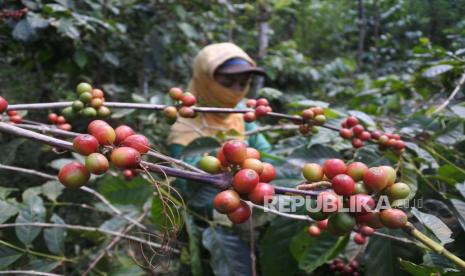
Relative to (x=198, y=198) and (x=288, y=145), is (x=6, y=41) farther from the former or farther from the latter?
(x=288, y=145)

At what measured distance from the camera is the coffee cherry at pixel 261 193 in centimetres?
46

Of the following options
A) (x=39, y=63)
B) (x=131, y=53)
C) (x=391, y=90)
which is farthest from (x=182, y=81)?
(x=391, y=90)

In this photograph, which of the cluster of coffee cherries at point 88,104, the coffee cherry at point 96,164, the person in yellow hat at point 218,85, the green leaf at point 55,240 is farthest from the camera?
the person in yellow hat at point 218,85

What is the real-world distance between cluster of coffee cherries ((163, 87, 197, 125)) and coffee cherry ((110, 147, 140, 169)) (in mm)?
412

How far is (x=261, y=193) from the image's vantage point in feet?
1.53

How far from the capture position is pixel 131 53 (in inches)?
110

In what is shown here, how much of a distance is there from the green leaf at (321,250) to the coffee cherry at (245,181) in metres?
0.53

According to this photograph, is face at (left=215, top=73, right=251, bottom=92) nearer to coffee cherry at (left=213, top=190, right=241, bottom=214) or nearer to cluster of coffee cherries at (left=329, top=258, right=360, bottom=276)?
cluster of coffee cherries at (left=329, top=258, right=360, bottom=276)

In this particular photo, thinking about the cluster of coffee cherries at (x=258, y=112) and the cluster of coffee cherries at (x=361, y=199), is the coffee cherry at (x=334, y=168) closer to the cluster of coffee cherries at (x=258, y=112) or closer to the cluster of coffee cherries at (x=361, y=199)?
the cluster of coffee cherries at (x=361, y=199)

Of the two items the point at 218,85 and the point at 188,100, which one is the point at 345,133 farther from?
the point at 218,85

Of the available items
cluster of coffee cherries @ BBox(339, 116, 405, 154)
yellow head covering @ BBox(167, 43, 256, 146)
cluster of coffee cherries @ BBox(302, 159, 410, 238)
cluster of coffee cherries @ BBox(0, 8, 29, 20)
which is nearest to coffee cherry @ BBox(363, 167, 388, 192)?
cluster of coffee cherries @ BBox(302, 159, 410, 238)

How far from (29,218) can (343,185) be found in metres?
1.02

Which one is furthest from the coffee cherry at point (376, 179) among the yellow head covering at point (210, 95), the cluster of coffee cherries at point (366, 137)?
the yellow head covering at point (210, 95)

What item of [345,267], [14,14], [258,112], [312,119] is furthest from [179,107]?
[14,14]
